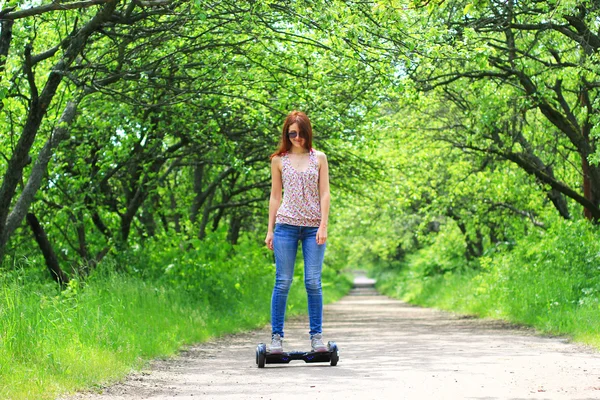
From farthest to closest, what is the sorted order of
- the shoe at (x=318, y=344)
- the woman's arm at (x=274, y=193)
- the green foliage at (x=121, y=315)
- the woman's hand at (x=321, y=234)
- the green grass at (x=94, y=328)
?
the woman's arm at (x=274, y=193)
the shoe at (x=318, y=344)
the woman's hand at (x=321, y=234)
the green foliage at (x=121, y=315)
the green grass at (x=94, y=328)

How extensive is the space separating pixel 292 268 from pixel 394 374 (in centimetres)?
147

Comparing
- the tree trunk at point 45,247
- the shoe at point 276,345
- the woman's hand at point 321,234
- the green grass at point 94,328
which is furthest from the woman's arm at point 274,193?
the tree trunk at point 45,247

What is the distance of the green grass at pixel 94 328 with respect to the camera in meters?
6.80

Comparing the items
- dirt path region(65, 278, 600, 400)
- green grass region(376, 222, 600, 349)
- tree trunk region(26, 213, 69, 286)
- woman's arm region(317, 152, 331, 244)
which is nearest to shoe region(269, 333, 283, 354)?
dirt path region(65, 278, 600, 400)

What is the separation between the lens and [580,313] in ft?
41.6

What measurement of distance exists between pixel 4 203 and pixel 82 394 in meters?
5.27

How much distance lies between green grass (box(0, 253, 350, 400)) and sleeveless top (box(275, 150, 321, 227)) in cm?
199

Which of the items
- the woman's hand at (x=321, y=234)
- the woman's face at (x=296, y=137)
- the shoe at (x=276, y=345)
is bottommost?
the shoe at (x=276, y=345)

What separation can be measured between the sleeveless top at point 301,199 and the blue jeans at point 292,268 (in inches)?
3.1

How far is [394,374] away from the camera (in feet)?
25.1

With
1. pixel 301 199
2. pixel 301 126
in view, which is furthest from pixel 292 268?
pixel 301 126

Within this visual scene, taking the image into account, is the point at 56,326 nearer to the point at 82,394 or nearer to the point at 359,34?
→ the point at 82,394

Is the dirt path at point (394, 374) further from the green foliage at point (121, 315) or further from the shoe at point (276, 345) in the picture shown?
the green foliage at point (121, 315)

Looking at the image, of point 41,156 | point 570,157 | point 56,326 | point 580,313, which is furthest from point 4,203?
point 570,157
